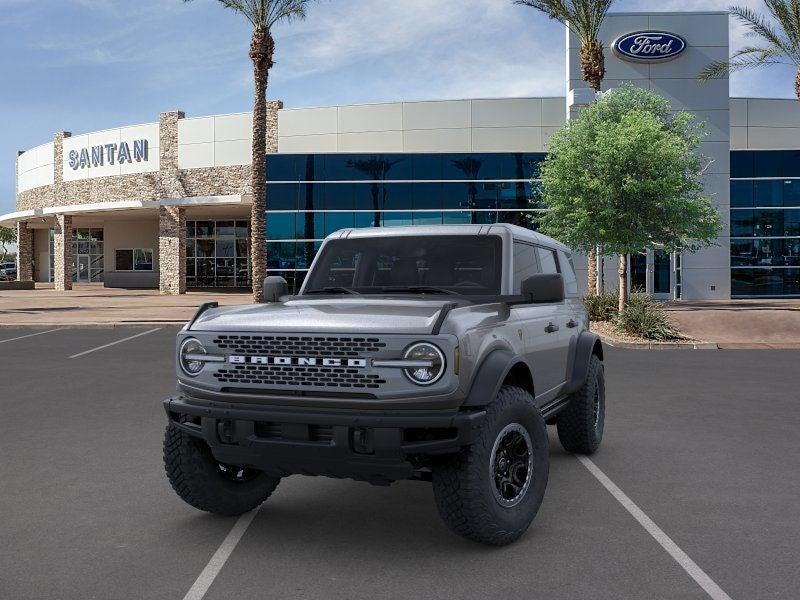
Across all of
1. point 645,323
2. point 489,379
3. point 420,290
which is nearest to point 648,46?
point 645,323

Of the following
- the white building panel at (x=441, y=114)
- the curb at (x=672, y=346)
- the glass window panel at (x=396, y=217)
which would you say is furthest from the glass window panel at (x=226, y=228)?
the curb at (x=672, y=346)

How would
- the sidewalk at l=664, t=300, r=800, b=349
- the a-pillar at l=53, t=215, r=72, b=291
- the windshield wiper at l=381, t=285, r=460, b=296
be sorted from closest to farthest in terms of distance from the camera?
1. the windshield wiper at l=381, t=285, r=460, b=296
2. the sidewalk at l=664, t=300, r=800, b=349
3. the a-pillar at l=53, t=215, r=72, b=291

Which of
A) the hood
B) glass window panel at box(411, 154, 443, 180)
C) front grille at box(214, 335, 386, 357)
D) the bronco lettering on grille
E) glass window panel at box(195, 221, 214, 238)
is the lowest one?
the bronco lettering on grille

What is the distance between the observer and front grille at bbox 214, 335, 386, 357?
417 cm

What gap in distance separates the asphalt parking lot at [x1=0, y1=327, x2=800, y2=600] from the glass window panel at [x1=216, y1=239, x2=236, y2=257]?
42482 millimetres

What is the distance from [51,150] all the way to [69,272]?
32.1 ft

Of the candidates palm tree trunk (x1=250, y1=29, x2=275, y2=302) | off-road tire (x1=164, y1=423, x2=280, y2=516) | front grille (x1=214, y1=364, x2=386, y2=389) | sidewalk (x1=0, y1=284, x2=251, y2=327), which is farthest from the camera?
palm tree trunk (x1=250, y1=29, x2=275, y2=302)

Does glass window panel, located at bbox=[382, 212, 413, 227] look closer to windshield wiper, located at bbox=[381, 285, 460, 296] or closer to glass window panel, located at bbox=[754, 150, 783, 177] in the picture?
glass window panel, located at bbox=[754, 150, 783, 177]

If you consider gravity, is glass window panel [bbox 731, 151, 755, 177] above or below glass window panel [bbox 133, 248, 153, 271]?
above

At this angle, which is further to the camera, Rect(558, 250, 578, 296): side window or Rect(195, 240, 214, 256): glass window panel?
Rect(195, 240, 214, 256): glass window panel

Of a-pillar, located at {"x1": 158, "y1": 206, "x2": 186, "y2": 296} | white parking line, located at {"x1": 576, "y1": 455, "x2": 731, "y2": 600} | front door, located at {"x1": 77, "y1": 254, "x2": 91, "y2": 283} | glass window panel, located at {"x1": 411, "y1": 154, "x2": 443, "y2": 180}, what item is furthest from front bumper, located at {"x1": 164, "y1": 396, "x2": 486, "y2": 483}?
front door, located at {"x1": 77, "y1": 254, "x2": 91, "y2": 283}

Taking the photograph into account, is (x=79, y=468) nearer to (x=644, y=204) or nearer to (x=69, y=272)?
(x=644, y=204)

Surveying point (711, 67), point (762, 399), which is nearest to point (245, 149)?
point (711, 67)

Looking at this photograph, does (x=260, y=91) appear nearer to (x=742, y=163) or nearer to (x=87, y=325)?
(x=87, y=325)
